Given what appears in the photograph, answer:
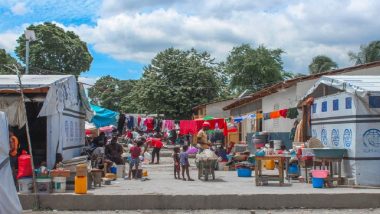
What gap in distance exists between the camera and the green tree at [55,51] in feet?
159

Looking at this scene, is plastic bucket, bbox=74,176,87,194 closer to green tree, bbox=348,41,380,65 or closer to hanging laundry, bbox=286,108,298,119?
hanging laundry, bbox=286,108,298,119

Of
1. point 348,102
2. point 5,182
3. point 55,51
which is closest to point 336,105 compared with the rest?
point 348,102

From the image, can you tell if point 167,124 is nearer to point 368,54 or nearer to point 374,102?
point 368,54

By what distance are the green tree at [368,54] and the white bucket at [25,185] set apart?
A: 3306 cm

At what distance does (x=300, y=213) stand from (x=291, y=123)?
1157cm

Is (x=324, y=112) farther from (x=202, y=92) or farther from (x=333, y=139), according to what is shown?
(x=202, y=92)

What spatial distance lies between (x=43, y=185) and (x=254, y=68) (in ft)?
114

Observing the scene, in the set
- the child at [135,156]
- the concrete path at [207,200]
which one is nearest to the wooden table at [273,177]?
the concrete path at [207,200]

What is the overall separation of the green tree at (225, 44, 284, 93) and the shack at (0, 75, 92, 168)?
28207 millimetres

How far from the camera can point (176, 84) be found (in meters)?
43.9

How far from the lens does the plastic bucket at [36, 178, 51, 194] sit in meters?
12.3

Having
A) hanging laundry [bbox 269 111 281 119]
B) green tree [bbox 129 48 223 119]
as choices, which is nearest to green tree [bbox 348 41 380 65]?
green tree [bbox 129 48 223 119]

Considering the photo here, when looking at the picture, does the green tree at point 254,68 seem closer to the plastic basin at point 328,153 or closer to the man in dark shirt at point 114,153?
the man in dark shirt at point 114,153

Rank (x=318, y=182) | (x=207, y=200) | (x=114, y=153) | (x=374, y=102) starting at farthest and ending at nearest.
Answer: (x=114, y=153) < (x=318, y=182) < (x=374, y=102) < (x=207, y=200)
